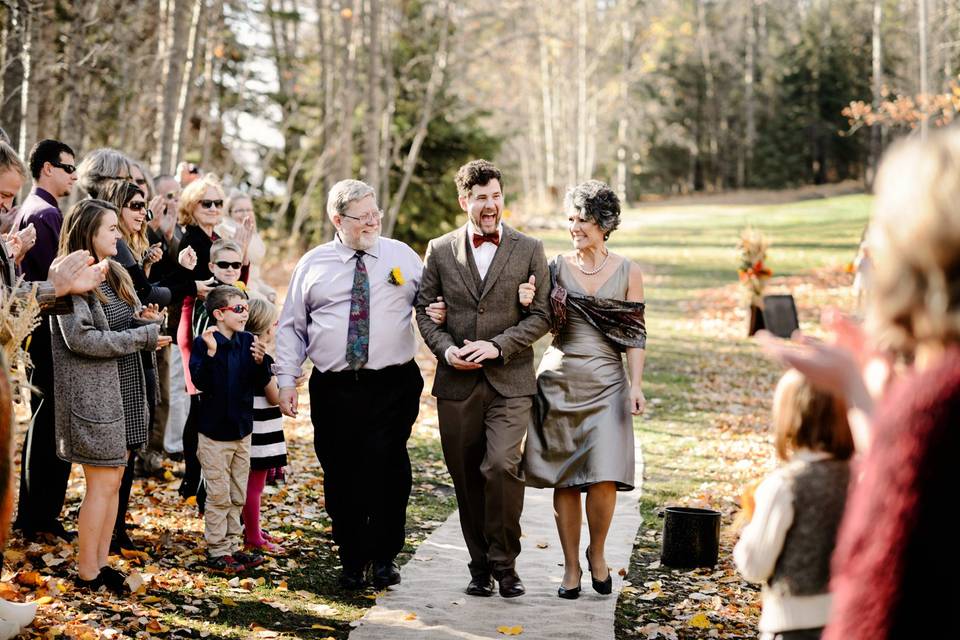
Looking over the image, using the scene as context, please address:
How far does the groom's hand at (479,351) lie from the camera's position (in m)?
5.79

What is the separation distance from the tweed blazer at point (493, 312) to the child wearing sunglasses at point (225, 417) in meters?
1.11

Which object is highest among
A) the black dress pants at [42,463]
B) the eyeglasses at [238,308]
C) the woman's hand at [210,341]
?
the eyeglasses at [238,308]

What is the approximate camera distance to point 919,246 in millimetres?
2018

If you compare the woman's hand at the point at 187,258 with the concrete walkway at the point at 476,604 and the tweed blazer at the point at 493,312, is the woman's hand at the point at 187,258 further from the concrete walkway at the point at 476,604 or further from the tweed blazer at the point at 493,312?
the concrete walkway at the point at 476,604

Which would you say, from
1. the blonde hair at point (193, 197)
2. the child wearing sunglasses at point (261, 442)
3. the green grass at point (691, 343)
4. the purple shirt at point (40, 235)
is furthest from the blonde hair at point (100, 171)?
the green grass at point (691, 343)

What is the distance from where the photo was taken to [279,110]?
23.8 m

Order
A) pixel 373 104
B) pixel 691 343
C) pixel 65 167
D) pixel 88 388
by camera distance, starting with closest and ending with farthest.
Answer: pixel 88 388, pixel 65 167, pixel 373 104, pixel 691 343

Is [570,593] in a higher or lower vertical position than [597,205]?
lower

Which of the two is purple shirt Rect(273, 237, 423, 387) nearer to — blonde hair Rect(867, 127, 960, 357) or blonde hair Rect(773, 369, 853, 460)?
blonde hair Rect(773, 369, 853, 460)

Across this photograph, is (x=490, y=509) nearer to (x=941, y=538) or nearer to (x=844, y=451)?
(x=844, y=451)

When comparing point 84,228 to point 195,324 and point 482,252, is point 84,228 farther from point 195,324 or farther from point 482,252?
point 482,252

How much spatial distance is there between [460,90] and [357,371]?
34.3 meters

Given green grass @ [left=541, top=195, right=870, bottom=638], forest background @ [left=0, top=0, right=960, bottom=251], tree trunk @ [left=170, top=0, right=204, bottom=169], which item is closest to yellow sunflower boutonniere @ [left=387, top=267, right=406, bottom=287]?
green grass @ [left=541, top=195, right=870, bottom=638]

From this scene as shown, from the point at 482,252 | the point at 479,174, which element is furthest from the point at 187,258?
the point at 479,174
